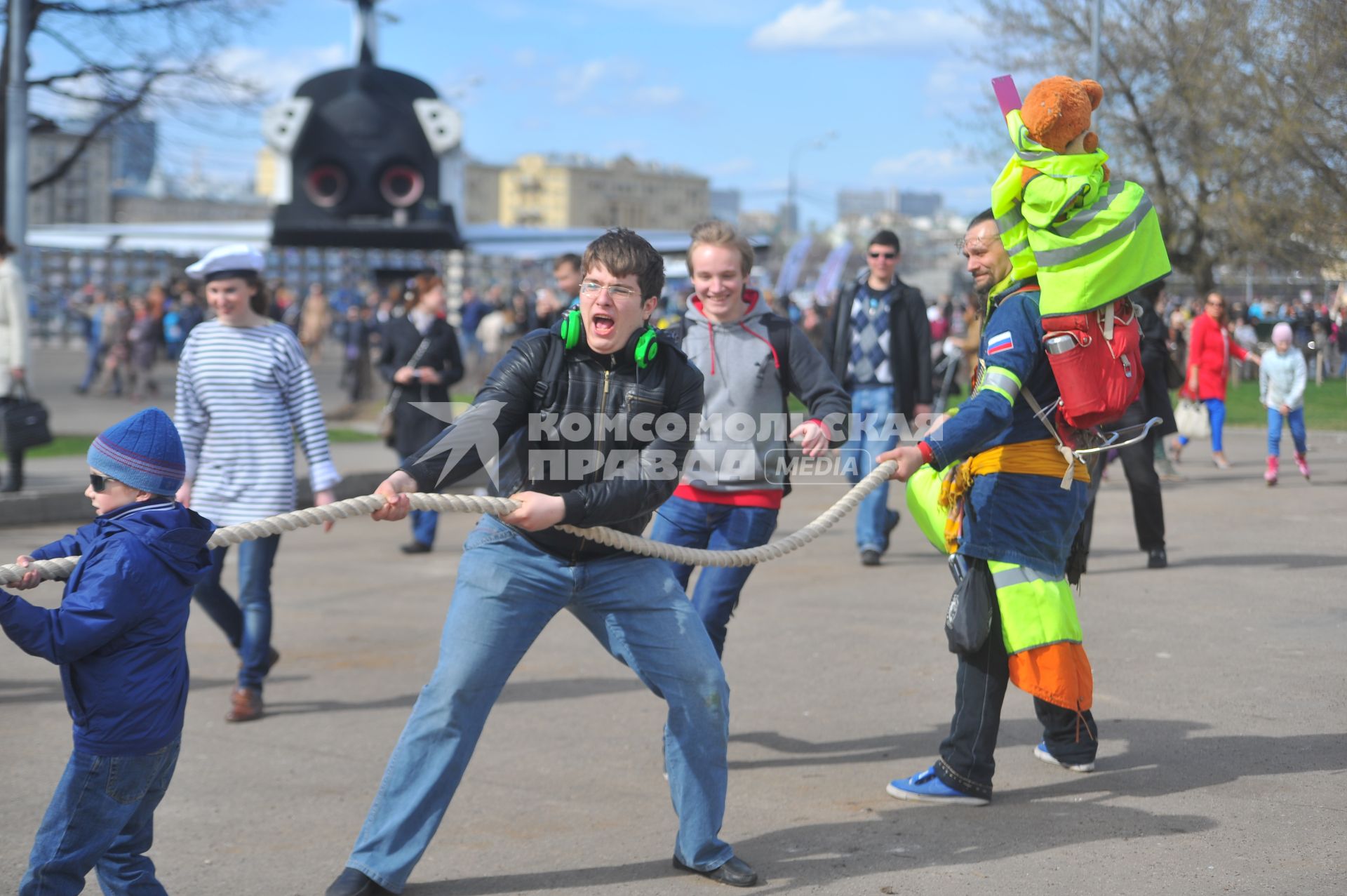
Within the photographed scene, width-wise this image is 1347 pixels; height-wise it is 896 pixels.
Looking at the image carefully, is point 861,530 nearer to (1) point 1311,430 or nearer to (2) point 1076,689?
→ (2) point 1076,689

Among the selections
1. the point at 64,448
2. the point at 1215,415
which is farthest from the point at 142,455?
the point at 1215,415

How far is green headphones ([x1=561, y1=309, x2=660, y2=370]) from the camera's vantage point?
13.1 ft

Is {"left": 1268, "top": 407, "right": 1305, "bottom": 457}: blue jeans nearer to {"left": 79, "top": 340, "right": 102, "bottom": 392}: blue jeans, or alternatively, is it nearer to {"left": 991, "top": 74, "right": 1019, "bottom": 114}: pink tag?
{"left": 991, "top": 74, "right": 1019, "bottom": 114}: pink tag

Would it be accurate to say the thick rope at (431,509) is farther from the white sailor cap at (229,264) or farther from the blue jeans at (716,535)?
the white sailor cap at (229,264)

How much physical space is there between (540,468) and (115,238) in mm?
41507

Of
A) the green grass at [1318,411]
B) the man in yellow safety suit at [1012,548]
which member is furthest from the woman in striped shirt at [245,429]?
the green grass at [1318,411]

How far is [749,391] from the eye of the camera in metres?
5.38

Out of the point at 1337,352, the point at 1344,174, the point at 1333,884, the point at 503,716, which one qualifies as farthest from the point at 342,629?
the point at 1337,352

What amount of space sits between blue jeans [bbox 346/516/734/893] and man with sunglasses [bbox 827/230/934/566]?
552cm

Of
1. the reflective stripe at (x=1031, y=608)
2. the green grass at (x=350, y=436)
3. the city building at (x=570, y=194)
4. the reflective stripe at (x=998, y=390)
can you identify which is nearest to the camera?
the reflective stripe at (x=998, y=390)

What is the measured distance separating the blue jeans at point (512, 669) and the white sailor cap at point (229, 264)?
7.74ft

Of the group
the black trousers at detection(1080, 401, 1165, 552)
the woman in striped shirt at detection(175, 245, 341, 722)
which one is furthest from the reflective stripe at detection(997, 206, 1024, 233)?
the black trousers at detection(1080, 401, 1165, 552)

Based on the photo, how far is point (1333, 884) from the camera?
3.91 meters

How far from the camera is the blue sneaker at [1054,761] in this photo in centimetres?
502
